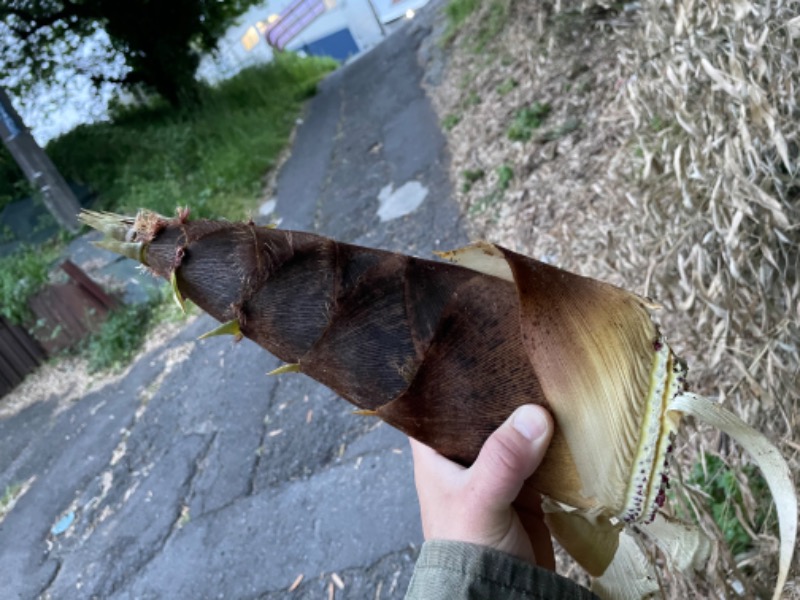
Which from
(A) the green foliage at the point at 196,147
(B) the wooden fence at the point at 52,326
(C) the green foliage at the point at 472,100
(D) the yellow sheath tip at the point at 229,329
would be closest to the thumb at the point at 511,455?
(D) the yellow sheath tip at the point at 229,329

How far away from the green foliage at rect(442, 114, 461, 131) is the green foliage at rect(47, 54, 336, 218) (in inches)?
109

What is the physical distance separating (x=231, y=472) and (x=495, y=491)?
9.77 feet

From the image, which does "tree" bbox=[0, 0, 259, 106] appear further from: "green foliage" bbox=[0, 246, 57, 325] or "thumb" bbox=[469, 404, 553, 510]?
"thumb" bbox=[469, 404, 553, 510]

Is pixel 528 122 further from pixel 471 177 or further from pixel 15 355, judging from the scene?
pixel 15 355

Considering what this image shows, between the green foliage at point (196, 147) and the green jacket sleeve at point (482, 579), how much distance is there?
22.1 ft

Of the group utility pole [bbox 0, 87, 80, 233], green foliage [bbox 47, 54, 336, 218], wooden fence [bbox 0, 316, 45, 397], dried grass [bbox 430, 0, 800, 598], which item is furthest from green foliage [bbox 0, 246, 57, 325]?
dried grass [bbox 430, 0, 800, 598]

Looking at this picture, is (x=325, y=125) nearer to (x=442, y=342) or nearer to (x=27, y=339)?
(x=27, y=339)

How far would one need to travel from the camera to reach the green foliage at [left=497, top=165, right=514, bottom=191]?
421 centimetres

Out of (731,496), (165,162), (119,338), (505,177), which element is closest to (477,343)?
(731,496)

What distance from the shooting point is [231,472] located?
Result: 3.69m

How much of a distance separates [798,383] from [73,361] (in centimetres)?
657

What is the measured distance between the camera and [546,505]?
1.04 metres

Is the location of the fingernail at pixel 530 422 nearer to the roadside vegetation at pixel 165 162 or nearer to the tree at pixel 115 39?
the roadside vegetation at pixel 165 162

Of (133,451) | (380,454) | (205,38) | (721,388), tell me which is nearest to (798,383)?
(721,388)
